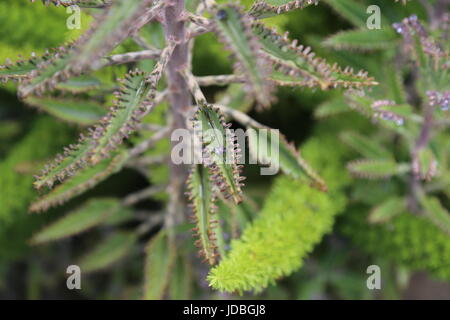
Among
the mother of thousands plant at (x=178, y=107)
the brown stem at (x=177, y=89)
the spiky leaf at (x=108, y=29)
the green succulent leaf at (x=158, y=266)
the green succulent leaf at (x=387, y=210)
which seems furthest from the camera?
the green succulent leaf at (x=387, y=210)

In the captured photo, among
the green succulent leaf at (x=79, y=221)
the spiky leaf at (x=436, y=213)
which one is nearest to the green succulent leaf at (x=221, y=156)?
the green succulent leaf at (x=79, y=221)

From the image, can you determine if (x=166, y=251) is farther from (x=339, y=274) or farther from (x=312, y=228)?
(x=339, y=274)

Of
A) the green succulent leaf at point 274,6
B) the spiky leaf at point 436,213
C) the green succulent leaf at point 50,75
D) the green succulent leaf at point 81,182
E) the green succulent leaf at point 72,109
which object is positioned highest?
the green succulent leaf at point 72,109

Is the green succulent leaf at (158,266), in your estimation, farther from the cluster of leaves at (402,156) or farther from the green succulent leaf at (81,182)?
the cluster of leaves at (402,156)

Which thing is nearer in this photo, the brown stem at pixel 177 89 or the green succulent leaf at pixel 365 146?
the brown stem at pixel 177 89

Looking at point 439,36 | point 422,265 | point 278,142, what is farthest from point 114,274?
point 439,36

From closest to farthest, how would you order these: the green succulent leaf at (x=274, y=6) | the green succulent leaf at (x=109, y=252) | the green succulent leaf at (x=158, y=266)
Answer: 1. the green succulent leaf at (x=274, y=6)
2. the green succulent leaf at (x=158, y=266)
3. the green succulent leaf at (x=109, y=252)
